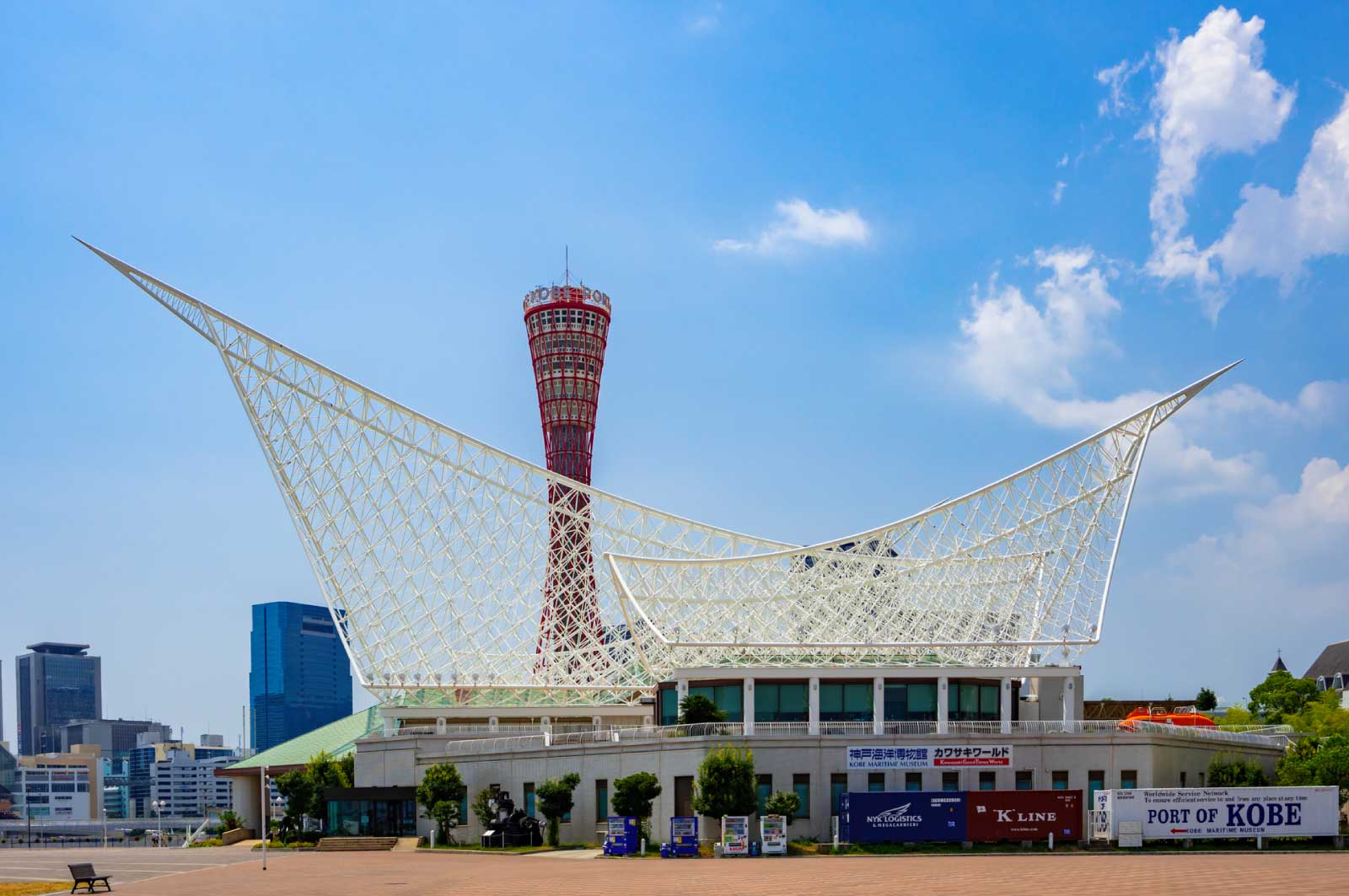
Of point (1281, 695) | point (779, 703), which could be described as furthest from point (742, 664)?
point (1281, 695)

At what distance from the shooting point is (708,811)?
178 ft

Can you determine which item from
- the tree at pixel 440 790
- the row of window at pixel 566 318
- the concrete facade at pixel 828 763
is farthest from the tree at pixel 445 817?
the row of window at pixel 566 318

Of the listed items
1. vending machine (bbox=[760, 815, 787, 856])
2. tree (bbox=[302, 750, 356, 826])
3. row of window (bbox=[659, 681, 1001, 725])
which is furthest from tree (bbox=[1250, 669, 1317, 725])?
tree (bbox=[302, 750, 356, 826])

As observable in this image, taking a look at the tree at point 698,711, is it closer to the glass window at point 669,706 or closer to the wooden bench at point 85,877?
the glass window at point 669,706

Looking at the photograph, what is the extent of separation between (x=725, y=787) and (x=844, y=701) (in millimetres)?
13239

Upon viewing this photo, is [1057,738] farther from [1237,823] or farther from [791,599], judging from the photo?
[791,599]

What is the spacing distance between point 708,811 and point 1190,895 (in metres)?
24.6

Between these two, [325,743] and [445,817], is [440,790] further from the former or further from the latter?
[325,743]

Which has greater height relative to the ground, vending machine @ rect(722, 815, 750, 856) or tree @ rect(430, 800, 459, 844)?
vending machine @ rect(722, 815, 750, 856)

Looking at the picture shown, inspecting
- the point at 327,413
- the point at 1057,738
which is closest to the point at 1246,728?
the point at 1057,738

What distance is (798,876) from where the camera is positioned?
4019 centimetres

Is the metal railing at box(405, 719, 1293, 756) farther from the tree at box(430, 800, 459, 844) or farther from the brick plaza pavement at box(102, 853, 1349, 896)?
the brick plaza pavement at box(102, 853, 1349, 896)

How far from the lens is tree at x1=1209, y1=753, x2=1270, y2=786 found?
201ft

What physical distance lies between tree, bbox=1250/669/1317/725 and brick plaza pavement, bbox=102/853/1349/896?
57.9 meters
